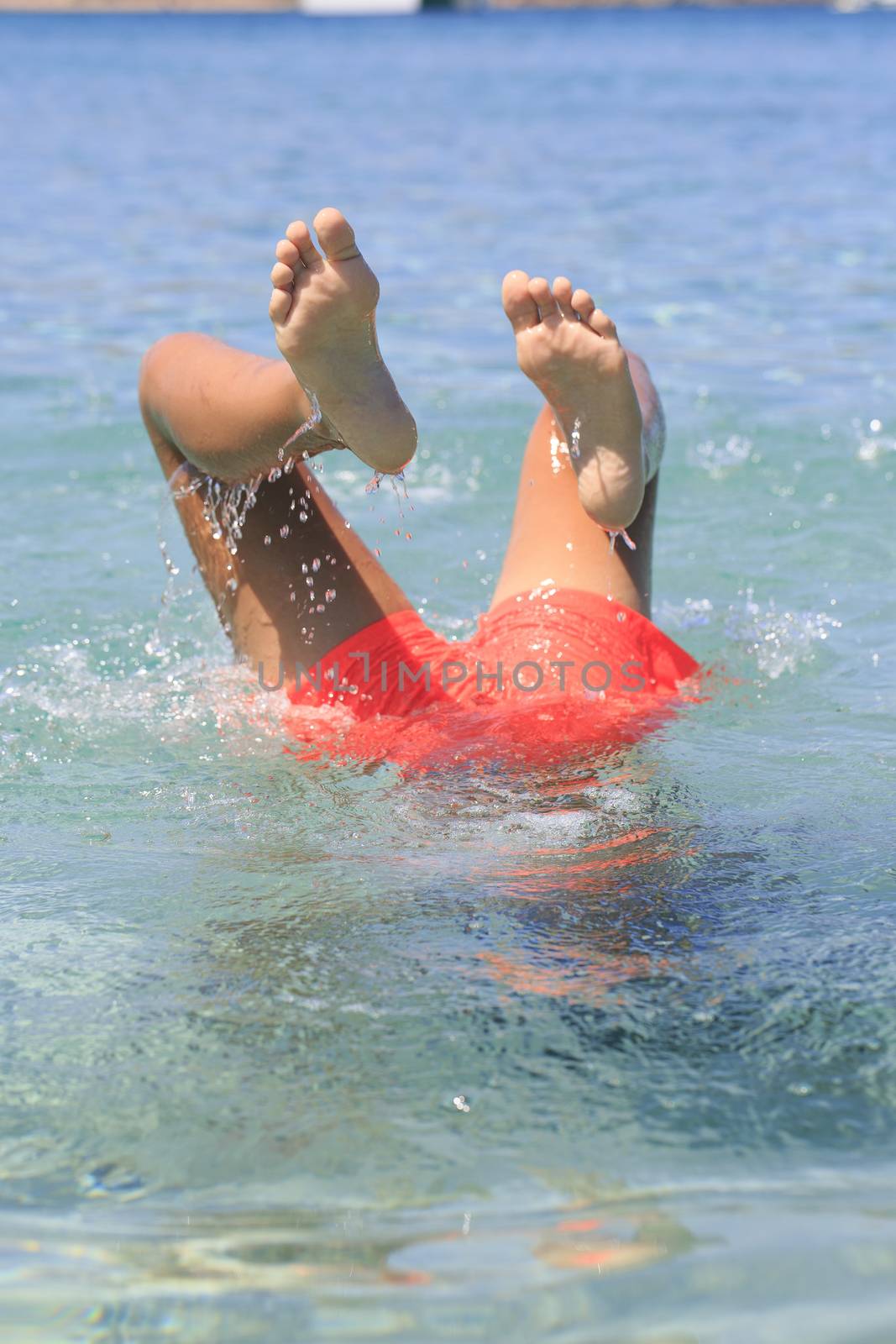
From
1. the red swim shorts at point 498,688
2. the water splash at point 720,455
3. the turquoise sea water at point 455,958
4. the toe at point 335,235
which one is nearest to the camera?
the turquoise sea water at point 455,958

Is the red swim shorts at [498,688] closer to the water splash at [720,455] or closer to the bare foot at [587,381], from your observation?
the bare foot at [587,381]

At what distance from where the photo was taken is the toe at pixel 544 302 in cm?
284

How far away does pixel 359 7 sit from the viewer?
7012cm

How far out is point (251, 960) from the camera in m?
2.18

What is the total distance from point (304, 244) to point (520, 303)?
54cm

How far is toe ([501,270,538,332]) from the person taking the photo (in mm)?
2857

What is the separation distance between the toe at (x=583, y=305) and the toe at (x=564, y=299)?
0.6 inches

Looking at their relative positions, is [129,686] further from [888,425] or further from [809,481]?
[888,425]

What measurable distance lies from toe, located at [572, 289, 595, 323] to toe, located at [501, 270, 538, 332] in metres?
0.08

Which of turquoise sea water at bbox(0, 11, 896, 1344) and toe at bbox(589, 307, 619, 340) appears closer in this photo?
turquoise sea water at bbox(0, 11, 896, 1344)

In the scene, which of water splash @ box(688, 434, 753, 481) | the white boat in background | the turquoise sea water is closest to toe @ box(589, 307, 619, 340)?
the turquoise sea water

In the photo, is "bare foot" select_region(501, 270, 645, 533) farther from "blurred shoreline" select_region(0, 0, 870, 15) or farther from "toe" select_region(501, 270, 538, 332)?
"blurred shoreline" select_region(0, 0, 870, 15)

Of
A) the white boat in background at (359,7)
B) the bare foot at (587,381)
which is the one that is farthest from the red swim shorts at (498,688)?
the white boat in background at (359,7)

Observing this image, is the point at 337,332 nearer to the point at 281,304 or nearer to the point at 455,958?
the point at 281,304
